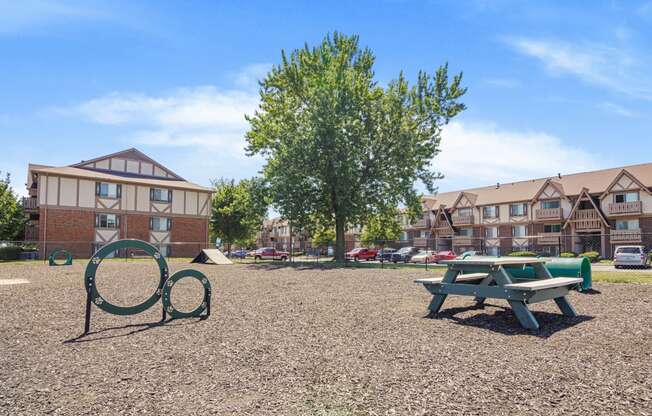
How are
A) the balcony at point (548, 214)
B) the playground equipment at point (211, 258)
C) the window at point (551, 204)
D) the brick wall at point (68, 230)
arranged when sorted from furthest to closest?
the window at point (551, 204), the balcony at point (548, 214), the brick wall at point (68, 230), the playground equipment at point (211, 258)

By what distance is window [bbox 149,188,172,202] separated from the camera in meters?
45.8

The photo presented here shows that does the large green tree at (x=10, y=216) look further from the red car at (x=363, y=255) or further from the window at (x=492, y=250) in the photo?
the window at (x=492, y=250)

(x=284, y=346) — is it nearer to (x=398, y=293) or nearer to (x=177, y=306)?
(x=177, y=306)

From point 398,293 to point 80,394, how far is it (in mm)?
8378

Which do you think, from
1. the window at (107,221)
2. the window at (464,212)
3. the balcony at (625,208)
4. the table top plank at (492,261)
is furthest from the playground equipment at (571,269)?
the window at (464,212)

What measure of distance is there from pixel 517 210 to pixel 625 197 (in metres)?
11.9

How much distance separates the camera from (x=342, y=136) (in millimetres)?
30328

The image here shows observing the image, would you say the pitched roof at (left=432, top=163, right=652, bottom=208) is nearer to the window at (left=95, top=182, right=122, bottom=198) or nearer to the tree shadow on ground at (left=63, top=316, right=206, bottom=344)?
the window at (left=95, top=182, right=122, bottom=198)

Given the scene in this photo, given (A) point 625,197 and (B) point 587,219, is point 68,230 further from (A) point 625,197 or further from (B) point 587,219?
(A) point 625,197

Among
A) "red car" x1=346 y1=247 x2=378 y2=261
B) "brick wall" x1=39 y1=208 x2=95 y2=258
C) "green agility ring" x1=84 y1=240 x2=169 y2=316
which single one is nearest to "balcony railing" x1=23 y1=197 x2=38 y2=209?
"brick wall" x1=39 y1=208 x2=95 y2=258

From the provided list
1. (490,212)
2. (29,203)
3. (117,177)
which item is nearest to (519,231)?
(490,212)

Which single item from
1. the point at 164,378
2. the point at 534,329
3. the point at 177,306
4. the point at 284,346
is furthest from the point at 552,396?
the point at 177,306

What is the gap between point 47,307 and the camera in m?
9.77

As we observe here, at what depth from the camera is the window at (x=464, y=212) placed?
192 feet
